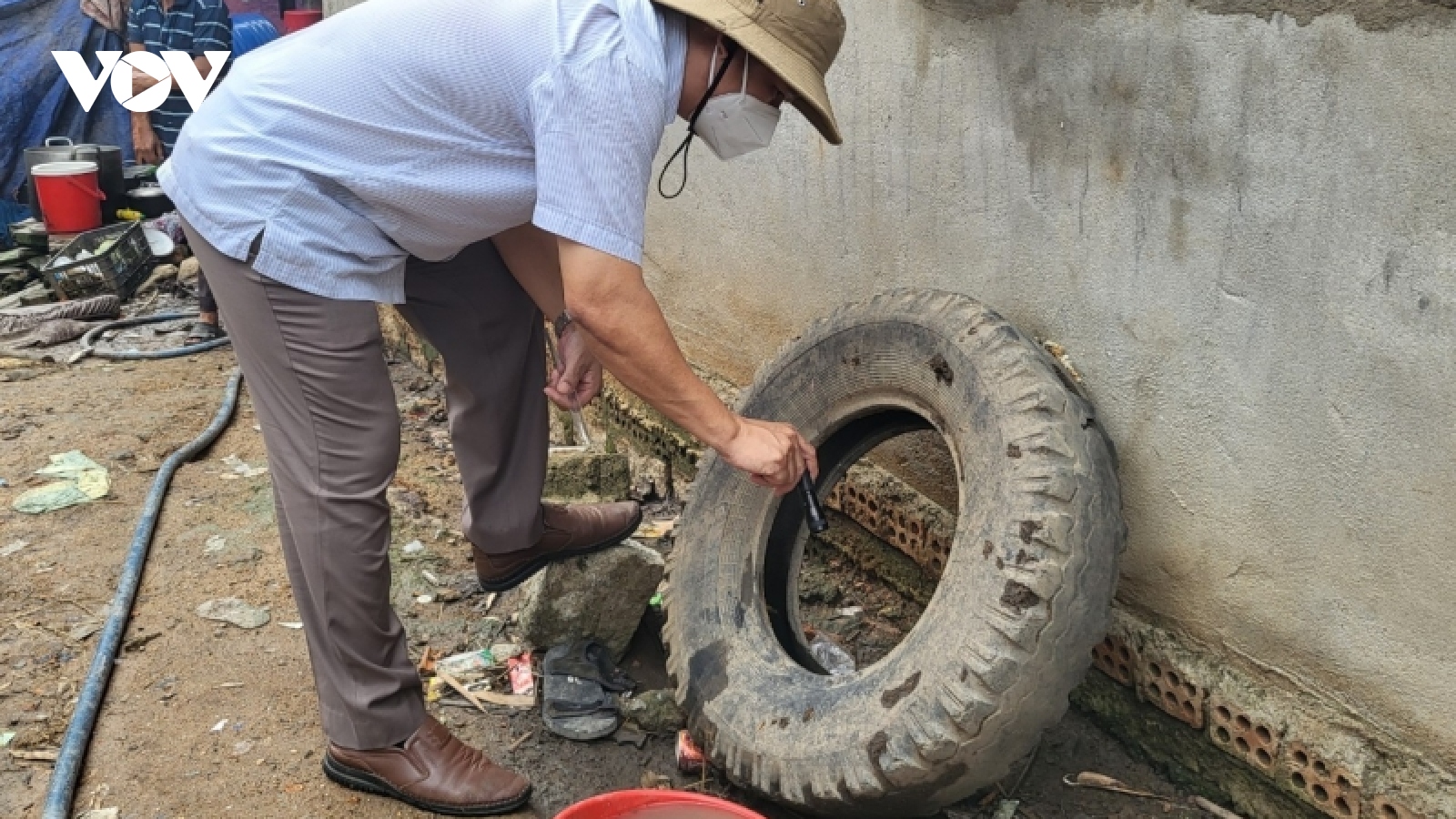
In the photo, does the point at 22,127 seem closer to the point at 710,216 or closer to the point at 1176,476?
the point at 710,216

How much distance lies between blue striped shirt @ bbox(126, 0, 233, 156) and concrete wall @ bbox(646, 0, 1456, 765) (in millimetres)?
6505

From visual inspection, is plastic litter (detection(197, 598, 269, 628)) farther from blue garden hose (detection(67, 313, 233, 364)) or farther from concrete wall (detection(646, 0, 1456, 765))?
blue garden hose (detection(67, 313, 233, 364))

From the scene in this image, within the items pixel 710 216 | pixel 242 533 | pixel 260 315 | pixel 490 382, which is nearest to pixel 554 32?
pixel 260 315

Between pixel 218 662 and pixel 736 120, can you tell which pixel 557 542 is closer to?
pixel 218 662

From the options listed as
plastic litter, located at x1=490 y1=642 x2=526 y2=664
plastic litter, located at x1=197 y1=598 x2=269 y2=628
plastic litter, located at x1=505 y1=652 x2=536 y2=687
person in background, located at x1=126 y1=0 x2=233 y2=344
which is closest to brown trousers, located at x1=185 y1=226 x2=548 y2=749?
plastic litter, located at x1=505 y1=652 x2=536 y2=687

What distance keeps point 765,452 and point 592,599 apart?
3.63 ft

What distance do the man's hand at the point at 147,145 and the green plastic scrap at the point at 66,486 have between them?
477 centimetres

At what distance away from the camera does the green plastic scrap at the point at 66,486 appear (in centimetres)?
432

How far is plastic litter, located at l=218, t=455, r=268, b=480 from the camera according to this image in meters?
4.62

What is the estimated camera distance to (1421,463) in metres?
2.13

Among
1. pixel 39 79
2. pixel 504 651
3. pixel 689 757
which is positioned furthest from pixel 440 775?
pixel 39 79

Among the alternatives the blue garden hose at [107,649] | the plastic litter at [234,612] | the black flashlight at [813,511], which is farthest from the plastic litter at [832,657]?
the blue garden hose at [107,649]

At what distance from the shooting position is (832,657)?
3.28 meters

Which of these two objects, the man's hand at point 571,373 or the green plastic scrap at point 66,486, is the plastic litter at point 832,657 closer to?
the man's hand at point 571,373
